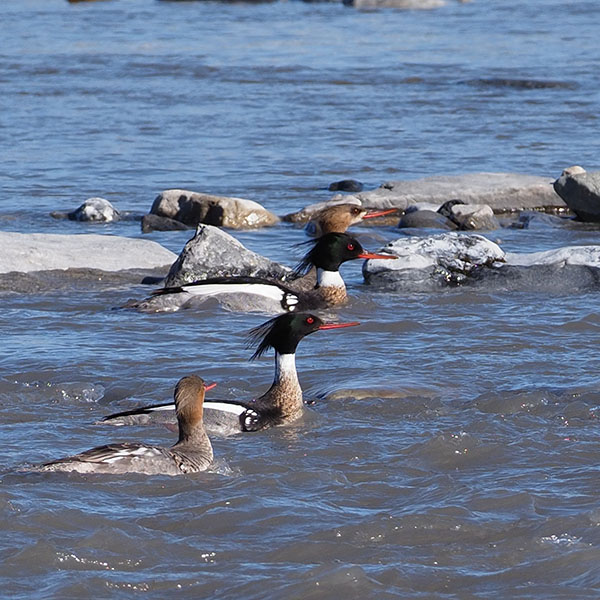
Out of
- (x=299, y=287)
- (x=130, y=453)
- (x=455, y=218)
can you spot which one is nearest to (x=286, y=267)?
(x=299, y=287)

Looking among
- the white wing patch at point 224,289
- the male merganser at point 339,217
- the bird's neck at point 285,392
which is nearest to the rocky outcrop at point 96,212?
the male merganser at point 339,217

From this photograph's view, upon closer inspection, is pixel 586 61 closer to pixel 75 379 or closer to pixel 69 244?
Answer: pixel 69 244

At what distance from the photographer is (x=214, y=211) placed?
12.5 meters

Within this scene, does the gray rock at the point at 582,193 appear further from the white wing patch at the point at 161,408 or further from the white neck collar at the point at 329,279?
the white wing patch at the point at 161,408

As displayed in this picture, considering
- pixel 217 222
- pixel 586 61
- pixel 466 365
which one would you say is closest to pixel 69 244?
pixel 217 222

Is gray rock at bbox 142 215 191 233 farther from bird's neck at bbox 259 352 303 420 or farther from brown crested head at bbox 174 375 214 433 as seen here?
brown crested head at bbox 174 375 214 433

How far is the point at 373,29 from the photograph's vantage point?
31.2 meters

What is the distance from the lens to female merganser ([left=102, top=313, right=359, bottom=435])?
6715mm

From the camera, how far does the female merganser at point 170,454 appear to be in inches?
230

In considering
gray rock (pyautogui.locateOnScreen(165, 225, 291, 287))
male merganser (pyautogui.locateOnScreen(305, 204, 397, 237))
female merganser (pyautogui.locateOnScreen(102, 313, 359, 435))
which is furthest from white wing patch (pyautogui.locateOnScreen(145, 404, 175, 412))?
male merganser (pyautogui.locateOnScreen(305, 204, 397, 237))

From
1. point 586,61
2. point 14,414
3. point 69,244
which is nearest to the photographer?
point 14,414

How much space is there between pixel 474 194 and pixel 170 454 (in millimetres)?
7778

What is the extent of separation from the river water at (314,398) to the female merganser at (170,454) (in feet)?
0.24

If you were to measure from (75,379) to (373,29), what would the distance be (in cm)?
2467
